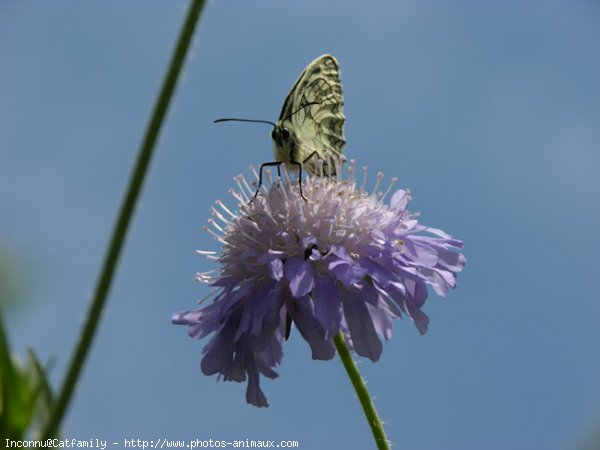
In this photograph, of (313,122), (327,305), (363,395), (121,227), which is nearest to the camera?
(121,227)

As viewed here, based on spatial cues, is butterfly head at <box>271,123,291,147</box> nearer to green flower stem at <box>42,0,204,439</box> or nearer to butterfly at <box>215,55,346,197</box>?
butterfly at <box>215,55,346,197</box>

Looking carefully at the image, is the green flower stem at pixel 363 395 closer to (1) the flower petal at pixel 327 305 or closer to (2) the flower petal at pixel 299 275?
(1) the flower petal at pixel 327 305

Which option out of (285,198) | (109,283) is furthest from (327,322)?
(109,283)

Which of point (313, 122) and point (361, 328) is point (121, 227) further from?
point (313, 122)

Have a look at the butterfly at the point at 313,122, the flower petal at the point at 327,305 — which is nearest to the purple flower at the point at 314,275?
the flower petal at the point at 327,305

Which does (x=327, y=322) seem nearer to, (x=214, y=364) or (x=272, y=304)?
(x=272, y=304)

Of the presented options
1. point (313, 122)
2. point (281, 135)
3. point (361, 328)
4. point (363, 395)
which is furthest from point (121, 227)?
point (313, 122)
